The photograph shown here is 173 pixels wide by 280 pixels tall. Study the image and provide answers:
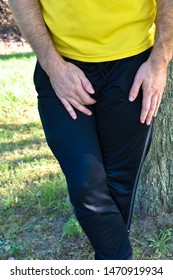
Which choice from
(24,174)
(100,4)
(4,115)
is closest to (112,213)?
(100,4)

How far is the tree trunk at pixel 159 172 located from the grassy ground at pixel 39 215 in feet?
0.28

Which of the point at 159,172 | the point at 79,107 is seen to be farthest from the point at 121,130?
the point at 159,172

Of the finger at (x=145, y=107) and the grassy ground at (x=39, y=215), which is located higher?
the finger at (x=145, y=107)

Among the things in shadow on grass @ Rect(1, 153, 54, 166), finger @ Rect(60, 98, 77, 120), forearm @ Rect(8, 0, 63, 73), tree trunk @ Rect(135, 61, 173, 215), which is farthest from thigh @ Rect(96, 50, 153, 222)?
shadow on grass @ Rect(1, 153, 54, 166)

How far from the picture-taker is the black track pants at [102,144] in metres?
2.05

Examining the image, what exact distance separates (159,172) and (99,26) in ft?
4.35

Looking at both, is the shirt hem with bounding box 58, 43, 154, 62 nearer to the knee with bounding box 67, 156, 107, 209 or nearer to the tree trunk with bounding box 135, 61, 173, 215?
the knee with bounding box 67, 156, 107, 209

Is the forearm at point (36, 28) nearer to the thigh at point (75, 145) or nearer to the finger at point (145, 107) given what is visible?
the thigh at point (75, 145)

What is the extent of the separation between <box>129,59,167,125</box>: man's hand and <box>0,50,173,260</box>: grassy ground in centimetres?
106

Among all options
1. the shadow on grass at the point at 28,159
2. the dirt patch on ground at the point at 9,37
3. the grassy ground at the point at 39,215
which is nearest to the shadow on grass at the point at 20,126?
the grassy ground at the point at 39,215

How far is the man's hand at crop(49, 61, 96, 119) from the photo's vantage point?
2.04 meters

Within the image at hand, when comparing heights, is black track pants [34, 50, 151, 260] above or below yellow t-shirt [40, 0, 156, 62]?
below

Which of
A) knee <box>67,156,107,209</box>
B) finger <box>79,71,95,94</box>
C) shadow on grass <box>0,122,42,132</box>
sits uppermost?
finger <box>79,71,95,94</box>

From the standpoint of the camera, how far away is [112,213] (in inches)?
84.0
